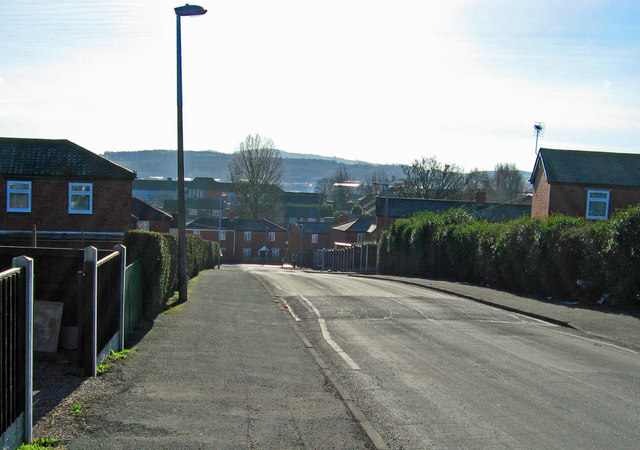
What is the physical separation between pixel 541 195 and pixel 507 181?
300ft

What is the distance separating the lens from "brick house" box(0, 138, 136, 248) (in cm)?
2978

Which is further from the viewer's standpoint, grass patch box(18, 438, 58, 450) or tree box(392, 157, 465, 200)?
tree box(392, 157, 465, 200)

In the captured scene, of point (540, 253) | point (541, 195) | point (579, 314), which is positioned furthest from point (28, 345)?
point (541, 195)

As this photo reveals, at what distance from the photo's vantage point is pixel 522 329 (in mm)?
14070

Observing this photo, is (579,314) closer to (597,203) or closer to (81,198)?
(597,203)

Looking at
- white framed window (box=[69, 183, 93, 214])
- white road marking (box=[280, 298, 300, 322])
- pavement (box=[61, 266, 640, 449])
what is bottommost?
white road marking (box=[280, 298, 300, 322])

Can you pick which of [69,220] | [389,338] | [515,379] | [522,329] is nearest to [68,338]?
[389,338]

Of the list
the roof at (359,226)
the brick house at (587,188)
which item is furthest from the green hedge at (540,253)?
the roof at (359,226)

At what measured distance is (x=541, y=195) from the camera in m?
38.5

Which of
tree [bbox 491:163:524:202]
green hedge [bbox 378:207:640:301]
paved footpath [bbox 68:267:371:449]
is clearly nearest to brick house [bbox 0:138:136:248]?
green hedge [bbox 378:207:640:301]

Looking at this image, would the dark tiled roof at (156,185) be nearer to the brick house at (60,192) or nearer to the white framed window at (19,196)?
the brick house at (60,192)

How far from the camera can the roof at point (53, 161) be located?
29.8 m

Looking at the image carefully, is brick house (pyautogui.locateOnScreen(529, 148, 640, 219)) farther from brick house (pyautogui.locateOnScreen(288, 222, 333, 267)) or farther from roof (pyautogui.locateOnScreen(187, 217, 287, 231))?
roof (pyautogui.locateOnScreen(187, 217, 287, 231))

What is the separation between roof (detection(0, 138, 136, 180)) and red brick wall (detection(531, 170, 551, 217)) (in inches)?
943
